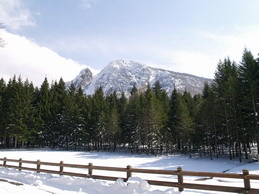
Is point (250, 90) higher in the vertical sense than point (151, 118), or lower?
higher

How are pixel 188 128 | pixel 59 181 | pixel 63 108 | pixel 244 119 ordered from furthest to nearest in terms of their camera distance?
pixel 63 108
pixel 188 128
pixel 244 119
pixel 59 181

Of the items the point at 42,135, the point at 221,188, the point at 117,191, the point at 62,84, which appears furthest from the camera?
the point at 62,84

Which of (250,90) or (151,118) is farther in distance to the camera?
(151,118)

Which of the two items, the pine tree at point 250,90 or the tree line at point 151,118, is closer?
the pine tree at point 250,90

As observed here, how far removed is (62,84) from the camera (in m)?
67.4

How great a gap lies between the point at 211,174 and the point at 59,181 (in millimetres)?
8351

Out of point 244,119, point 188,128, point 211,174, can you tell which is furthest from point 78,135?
point 211,174

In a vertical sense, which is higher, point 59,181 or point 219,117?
point 219,117

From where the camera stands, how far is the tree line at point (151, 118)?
35.0 m

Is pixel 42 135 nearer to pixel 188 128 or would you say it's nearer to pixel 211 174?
pixel 188 128

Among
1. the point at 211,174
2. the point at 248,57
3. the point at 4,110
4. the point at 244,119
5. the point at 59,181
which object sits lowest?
the point at 59,181

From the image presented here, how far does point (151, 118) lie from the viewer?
50.8 m

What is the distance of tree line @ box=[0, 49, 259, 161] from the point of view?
115ft

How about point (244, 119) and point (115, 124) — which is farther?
point (115, 124)
